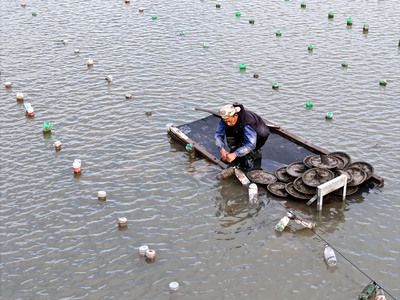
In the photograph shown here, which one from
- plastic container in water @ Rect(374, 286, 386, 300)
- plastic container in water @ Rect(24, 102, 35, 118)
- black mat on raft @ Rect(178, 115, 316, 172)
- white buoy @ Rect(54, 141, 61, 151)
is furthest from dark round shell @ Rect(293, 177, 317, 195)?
plastic container in water @ Rect(24, 102, 35, 118)

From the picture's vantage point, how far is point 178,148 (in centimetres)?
1739

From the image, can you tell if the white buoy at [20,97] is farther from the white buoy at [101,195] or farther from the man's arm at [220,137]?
the man's arm at [220,137]

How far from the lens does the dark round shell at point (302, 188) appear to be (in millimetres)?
13914

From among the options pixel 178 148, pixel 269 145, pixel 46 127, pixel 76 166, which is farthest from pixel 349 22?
pixel 76 166

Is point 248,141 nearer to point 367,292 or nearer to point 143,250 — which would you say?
point 143,250

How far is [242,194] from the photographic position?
15.0 meters

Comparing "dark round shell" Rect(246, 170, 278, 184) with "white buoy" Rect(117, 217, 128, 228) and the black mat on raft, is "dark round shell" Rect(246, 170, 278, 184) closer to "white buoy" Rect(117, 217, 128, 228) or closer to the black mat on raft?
the black mat on raft

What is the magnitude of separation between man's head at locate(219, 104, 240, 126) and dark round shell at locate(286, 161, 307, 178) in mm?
2006

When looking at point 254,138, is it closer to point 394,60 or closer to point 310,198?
point 310,198

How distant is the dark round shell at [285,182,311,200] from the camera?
13.9m

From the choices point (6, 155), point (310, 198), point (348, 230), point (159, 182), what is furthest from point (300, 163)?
point (6, 155)

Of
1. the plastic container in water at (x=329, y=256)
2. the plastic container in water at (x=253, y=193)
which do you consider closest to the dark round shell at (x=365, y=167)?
the plastic container in water at (x=253, y=193)

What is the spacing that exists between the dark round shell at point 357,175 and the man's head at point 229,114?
346 centimetres

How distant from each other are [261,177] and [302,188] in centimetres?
139
